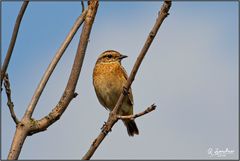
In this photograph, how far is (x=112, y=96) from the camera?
398 inches

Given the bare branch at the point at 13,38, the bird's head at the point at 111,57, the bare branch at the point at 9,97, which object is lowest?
the bird's head at the point at 111,57

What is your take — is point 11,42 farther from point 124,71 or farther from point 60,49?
point 124,71

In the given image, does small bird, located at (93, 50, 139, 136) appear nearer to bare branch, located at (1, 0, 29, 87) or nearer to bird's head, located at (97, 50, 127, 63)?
bird's head, located at (97, 50, 127, 63)

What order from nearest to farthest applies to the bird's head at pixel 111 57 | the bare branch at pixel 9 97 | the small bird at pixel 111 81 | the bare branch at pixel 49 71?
the bare branch at pixel 49 71 → the bare branch at pixel 9 97 → the small bird at pixel 111 81 → the bird's head at pixel 111 57

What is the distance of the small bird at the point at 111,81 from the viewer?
10.1m

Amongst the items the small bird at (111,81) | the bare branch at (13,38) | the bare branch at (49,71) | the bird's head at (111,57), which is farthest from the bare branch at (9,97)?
the bird's head at (111,57)

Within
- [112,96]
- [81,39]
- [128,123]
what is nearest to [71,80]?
[81,39]

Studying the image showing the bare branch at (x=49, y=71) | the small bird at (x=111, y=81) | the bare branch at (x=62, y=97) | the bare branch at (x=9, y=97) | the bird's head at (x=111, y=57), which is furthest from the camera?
the bird's head at (x=111, y=57)

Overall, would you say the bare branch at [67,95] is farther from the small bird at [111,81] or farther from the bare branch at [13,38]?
the small bird at [111,81]

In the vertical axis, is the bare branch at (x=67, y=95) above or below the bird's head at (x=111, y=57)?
above

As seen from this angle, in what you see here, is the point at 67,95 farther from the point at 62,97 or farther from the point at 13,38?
the point at 13,38

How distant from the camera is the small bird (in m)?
10.1

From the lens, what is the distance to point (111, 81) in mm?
10156

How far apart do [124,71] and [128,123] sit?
146 cm
